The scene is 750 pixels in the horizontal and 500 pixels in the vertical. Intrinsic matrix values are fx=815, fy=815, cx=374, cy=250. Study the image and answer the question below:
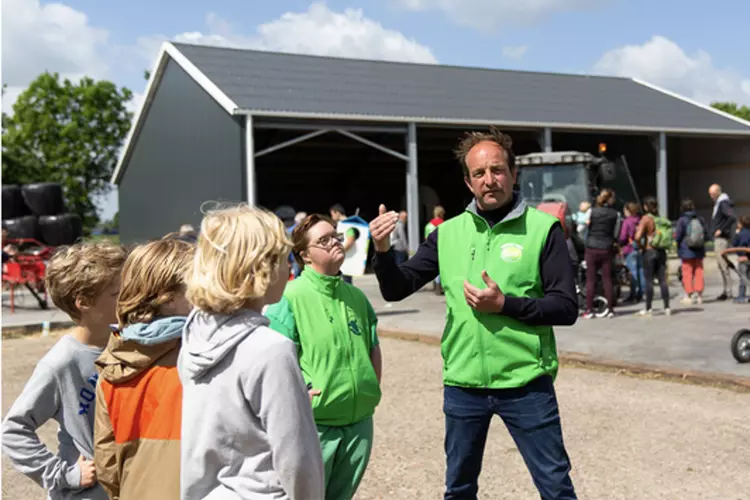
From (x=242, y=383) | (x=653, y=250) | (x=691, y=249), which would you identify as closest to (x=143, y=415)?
(x=242, y=383)

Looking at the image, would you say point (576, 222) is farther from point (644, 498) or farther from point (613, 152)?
point (613, 152)

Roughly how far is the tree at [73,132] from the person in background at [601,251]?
5335 centimetres

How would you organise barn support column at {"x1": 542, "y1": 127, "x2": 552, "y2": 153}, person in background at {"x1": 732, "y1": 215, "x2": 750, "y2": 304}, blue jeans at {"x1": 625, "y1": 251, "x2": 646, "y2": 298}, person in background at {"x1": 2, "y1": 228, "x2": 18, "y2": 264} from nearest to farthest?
person in background at {"x1": 732, "y1": 215, "x2": 750, "y2": 304} → blue jeans at {"x1": 625, "y1": 251, "x2": 646, "y2": 298} → person in background at {"x1": 2, "y1": 228, "x2": 18, "y2": 264} → barn support column at {"x1": 542, "y1": 127, "x2": 552, "y2": 153}

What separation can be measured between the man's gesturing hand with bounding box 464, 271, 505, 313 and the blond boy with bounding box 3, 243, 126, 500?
136 cm

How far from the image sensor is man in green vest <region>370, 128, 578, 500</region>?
11.0ft

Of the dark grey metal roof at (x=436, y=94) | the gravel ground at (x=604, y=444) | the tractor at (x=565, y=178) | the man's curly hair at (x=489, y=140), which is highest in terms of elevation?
the dark grey metal roof at (x=436, y=94)

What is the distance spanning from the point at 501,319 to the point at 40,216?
2461 cm

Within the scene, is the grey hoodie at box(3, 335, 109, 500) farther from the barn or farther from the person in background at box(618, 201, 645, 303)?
the barn

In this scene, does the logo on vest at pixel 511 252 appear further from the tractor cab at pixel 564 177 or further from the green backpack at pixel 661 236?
the tractor cab at pixel 564 177

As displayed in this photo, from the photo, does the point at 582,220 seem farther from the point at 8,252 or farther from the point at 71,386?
the point at 8,252

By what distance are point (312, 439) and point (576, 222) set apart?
510 inches

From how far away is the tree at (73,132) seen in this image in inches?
2418

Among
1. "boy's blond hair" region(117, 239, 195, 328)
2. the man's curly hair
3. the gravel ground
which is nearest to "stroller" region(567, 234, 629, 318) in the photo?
the gravel ground

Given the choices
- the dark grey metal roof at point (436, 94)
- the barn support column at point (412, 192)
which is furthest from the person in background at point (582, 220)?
the dark grey metal roof at point (436, 94)
